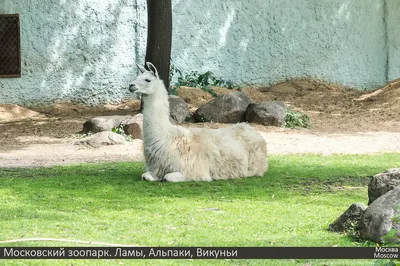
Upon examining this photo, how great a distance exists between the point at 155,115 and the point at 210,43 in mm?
10425

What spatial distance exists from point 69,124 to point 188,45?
4737mm

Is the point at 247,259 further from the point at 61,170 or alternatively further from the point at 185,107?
the point at 185,107

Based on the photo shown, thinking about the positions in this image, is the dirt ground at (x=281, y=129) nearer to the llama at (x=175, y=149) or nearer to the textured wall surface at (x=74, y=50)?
the textured wall surface at (x=74, y=50)

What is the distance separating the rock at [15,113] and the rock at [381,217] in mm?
11875

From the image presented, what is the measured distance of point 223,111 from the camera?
52.6 ft

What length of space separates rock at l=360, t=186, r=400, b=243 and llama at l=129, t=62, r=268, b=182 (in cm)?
364

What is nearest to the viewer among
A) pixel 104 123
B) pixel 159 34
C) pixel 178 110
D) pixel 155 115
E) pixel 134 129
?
pixel 155 115

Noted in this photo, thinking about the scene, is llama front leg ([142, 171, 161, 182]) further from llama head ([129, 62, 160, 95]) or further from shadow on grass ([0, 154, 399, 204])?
llama head ([129, 62, 160, 95])

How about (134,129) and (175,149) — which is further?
(134,129)

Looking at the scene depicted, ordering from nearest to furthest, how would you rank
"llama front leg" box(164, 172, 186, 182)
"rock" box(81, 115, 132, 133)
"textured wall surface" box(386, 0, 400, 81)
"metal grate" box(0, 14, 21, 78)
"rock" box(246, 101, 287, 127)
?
"llama front leg" box(164, 172, 186, 182) < "rock" box(81, 115, 132, 133) < "rock" box(246, 101, 287, 127) < "metal grate" box(0, 14, 21, 78) < "textured wall surface" box(386, 0, 400, 81)

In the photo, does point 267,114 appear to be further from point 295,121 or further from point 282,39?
point 282,39

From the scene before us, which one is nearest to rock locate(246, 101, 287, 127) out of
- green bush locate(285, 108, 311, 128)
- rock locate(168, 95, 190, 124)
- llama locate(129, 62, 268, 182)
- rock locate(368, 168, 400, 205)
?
green bush locate(285, 108, 311, 128)

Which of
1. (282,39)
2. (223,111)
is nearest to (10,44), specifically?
(223,111)

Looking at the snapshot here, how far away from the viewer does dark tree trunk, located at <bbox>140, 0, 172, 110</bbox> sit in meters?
16.1
